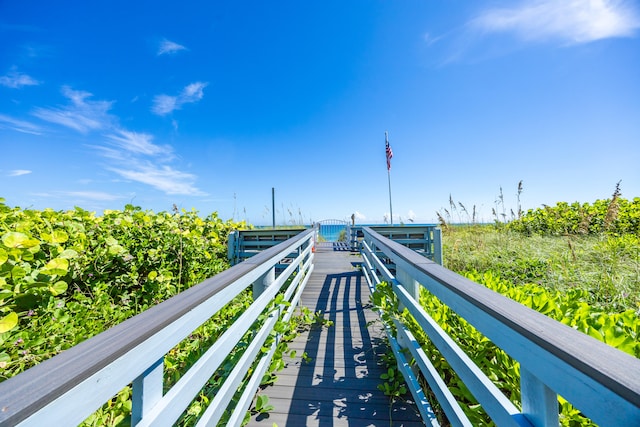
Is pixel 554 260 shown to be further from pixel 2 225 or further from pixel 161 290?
pixel 2 225

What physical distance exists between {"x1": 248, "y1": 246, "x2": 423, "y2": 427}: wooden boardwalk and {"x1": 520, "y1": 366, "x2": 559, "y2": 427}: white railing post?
1.09 metres

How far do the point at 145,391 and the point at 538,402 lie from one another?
3.21 feet

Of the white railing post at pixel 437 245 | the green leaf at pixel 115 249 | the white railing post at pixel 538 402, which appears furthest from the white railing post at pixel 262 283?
the white railing post at pixel 437 245

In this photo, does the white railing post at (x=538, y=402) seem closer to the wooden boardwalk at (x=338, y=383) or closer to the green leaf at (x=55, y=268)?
the wooden boardwalk at (x=338, y=383)

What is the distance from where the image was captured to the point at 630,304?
2.27 metres

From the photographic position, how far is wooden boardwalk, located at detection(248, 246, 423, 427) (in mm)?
1507

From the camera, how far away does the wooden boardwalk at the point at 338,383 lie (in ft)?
4.94

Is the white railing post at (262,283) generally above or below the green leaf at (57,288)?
below

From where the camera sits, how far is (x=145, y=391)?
2.19 ft

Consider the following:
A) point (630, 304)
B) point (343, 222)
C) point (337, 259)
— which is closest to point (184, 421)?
point (630, 304)

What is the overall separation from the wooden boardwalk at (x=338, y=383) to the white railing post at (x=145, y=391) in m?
1.09

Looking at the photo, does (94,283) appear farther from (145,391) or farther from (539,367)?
(539,367)

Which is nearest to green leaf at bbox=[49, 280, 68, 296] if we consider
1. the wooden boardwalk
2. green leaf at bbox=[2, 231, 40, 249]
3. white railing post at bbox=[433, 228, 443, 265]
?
green leaf at bbox=[2, 231, 40, 249]

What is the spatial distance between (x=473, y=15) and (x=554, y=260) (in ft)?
16.5
